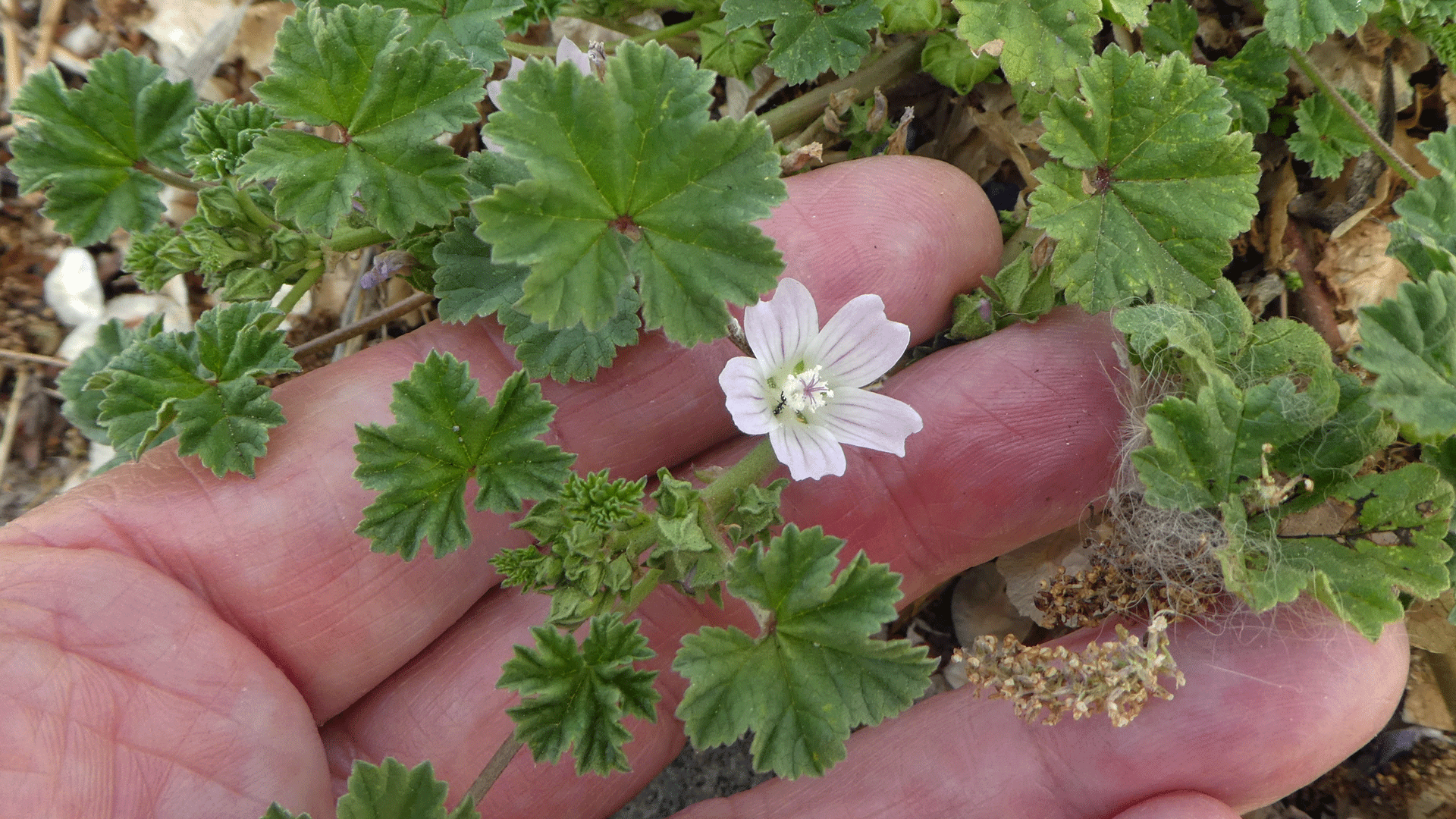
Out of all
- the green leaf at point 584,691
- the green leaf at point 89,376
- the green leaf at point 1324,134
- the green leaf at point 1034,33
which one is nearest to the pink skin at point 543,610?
the green leaf at point 1034,33

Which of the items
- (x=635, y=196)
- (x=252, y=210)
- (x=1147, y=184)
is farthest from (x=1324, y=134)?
(x=252, y=210)

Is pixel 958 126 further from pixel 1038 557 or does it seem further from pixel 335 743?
pixel 335 743

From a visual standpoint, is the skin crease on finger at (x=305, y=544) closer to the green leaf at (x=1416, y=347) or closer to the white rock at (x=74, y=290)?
the green leaf at (x=1416, y=347)

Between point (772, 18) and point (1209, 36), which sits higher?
point (772, 18)

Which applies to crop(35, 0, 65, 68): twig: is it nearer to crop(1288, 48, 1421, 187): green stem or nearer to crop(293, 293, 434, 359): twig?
crop(293, 293, 434, 359): twig

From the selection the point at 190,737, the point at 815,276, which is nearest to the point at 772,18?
the point at 815,276

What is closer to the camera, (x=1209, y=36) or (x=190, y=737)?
(x=190, y=737)

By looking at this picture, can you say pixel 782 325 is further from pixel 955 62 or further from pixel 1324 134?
pixel 1324 134
